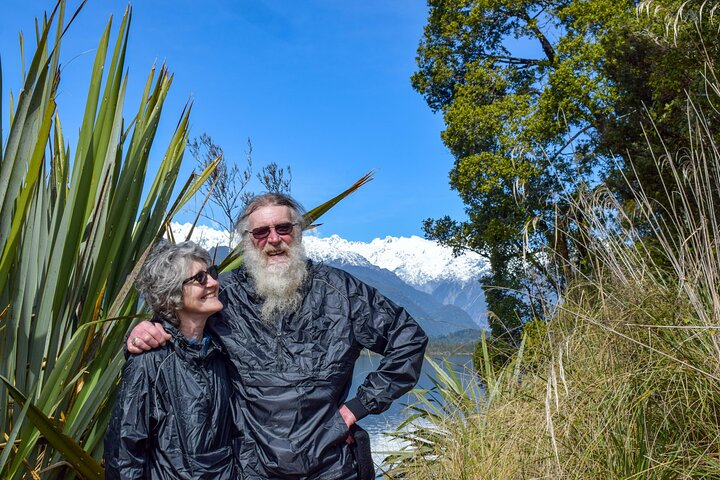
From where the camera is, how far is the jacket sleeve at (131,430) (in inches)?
76.1

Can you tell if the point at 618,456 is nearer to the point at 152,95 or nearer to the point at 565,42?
the point at 152,95

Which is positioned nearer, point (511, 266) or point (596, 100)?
point (596, 100)

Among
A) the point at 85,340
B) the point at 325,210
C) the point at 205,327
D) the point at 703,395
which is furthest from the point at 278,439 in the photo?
the point at 703,395

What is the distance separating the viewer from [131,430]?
1.94m

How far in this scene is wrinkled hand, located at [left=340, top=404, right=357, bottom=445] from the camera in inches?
87.3

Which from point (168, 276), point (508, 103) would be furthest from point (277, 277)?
point (508, 103)

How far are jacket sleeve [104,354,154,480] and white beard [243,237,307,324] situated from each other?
48 cm

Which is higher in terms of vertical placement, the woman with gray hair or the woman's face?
the woman's face

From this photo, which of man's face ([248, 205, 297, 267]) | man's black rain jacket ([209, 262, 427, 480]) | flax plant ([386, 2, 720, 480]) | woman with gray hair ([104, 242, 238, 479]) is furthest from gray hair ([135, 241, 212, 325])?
flax plant ([386, 2, 720, 480])

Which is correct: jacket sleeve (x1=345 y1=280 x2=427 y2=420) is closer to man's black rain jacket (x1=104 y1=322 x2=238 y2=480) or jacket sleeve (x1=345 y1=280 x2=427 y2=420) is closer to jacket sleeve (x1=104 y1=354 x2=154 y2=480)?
man's black rain jacket (x1=104 y1=322 x2=238 y2=480)

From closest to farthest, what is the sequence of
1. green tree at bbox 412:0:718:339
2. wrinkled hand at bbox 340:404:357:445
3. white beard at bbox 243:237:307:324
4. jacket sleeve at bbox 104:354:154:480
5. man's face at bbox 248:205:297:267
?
jacket sleeve at bbox 104:354:154:480 < wrinkled hand at bbox 340:404:357:445 < white beard at bbox 243:237:307:324 < man's face at bbox 248:205:297:267 < green tree at bbox 412:0:718:339

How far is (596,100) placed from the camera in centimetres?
1311

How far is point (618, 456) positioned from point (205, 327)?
156 cm

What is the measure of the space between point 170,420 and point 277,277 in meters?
0.63
